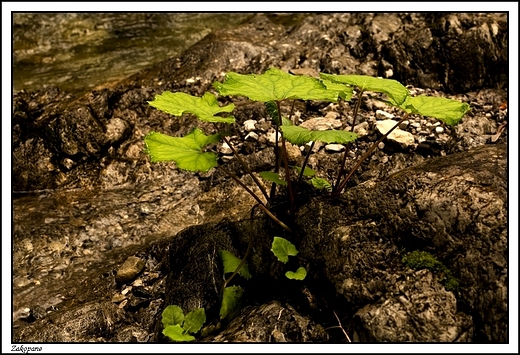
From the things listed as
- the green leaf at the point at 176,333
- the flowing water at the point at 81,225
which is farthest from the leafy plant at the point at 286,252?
the flowing water at the point at 81,225

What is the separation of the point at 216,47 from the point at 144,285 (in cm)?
337

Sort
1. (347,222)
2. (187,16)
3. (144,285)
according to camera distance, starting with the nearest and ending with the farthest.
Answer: (347,222) < (144,285) < (187,16)

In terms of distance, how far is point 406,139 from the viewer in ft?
12.4

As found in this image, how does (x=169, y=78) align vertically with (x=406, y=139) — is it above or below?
below

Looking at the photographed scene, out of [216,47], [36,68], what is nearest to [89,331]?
[216,47]

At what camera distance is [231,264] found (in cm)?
286

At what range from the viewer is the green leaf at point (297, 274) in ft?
8.34

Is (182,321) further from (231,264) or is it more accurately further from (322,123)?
(322,123)

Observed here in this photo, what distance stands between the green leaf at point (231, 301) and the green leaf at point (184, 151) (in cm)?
82

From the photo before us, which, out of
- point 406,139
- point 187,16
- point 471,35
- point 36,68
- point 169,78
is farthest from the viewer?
point 187,16

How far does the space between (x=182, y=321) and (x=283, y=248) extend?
765 mm

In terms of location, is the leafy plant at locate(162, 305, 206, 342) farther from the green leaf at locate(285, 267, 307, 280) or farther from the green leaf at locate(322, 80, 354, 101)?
the green leaf at locate(322, 80, 354, 101)

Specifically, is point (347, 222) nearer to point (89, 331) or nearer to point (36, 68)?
point (89, 331)

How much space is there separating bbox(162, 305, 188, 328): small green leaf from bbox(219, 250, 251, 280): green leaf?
0.38 metres
